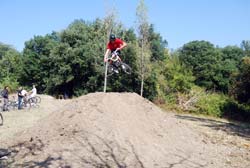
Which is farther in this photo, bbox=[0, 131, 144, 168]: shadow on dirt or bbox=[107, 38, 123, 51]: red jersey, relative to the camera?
bbox=[107, 38, 123, 51]: red jersey

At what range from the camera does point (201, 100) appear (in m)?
31.7

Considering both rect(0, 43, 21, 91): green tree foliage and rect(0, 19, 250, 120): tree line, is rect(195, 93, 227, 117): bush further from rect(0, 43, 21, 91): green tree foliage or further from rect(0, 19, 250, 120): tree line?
rect(0, 43, 21, 91): green tree foliage

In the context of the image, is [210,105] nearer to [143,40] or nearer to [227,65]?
[143,40]

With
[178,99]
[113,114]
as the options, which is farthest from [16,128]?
[178,99]

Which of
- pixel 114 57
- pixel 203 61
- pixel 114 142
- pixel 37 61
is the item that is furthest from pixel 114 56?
pixel 203 61

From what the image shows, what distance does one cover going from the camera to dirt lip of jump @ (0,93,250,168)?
900 cm

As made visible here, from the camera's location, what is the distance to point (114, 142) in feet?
31.5

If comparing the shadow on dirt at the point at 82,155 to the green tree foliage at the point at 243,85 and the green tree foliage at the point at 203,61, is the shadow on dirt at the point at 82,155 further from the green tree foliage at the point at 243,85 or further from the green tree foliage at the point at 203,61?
the green tree foliage at the point at 203,61

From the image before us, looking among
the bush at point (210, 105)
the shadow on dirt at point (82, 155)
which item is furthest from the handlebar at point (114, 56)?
the bush at point (210, 105)

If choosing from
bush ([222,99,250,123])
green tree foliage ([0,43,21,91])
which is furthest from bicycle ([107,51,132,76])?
green tree foliage ([0,43,21,91])

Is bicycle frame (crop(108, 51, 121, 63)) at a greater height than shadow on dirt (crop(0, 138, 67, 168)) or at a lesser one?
greater

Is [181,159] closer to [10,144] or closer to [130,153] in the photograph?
[130,153]

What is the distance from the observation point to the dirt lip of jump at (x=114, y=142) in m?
9.00

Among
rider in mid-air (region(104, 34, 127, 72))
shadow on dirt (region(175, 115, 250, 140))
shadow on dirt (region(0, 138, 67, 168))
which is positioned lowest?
shadow on dirt (region(175, 115, 250, 140))
